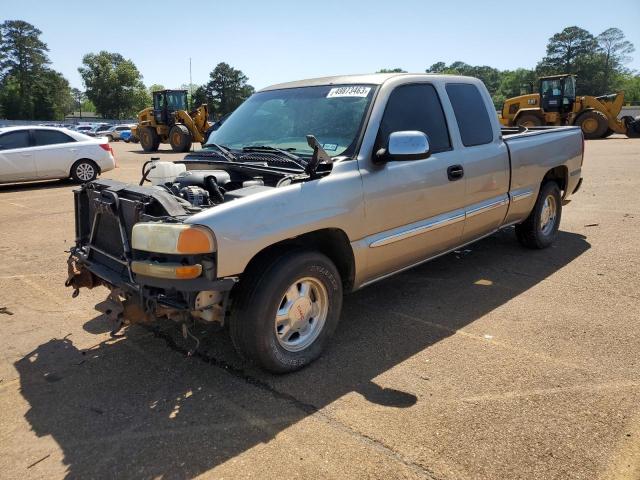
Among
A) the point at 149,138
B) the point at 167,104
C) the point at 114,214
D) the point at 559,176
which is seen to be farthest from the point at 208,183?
the point at 149,138

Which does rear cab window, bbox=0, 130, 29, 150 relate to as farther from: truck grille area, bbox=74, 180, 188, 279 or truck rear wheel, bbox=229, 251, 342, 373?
truck rear wheel, bbox=229, 251, 342, 373

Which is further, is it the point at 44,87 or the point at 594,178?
the point at 44,87

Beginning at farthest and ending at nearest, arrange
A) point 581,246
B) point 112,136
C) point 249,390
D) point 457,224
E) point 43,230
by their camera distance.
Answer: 1. point 112,136
2. point 43,230
3. point 581,246
4. point 457,224
5. point 249,390

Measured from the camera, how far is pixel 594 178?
1242 centimetres

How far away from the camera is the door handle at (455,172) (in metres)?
4.36

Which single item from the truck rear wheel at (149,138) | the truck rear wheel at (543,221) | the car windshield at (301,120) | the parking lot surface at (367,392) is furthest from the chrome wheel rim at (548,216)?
the truck rear wheel at (149,138)

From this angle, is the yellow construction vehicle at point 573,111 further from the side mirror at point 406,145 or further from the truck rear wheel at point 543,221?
the side mirror at point 406,145

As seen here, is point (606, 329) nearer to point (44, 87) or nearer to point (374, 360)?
point (374, 360)

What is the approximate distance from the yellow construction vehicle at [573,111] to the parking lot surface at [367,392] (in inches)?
910

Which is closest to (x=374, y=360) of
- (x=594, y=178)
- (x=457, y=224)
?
(x=457, y=224)

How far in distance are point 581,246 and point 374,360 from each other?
4188mm

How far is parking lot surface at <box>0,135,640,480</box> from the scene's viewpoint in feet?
8.36

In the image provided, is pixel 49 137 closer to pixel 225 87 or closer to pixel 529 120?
pixel 529 120

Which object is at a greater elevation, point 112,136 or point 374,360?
point 112,136
